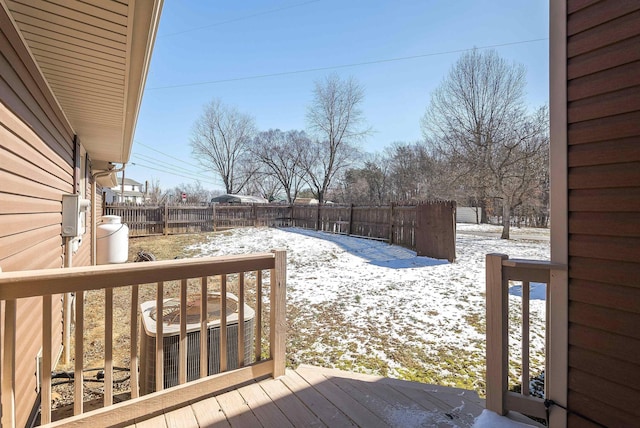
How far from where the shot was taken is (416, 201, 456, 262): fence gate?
766 centimetres

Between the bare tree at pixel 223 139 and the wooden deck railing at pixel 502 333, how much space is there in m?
29.8

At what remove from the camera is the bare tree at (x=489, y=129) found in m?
13.1

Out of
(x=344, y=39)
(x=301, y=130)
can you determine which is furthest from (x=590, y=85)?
(x=301, y=130)

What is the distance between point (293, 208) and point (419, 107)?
27.6ft

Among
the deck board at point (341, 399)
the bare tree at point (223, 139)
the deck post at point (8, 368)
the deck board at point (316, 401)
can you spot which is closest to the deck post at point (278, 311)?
the deck board at point (316, 401)

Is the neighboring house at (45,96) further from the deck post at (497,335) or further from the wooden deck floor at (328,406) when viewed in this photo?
the deck post at (497,335)

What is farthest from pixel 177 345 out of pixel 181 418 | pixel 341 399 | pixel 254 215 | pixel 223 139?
pixel 223 139

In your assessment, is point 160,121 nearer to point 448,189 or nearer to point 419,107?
point 419,107

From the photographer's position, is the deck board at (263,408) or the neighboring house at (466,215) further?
the neighboring house at (466,215)

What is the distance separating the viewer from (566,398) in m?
1.62

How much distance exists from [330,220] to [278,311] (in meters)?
11.7

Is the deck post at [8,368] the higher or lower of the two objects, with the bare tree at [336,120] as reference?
lower

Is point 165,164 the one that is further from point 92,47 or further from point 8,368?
point 8,368

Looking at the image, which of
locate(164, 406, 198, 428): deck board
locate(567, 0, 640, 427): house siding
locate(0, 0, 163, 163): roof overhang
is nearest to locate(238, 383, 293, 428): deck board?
locate(164, 406, 198, 428): deck board
